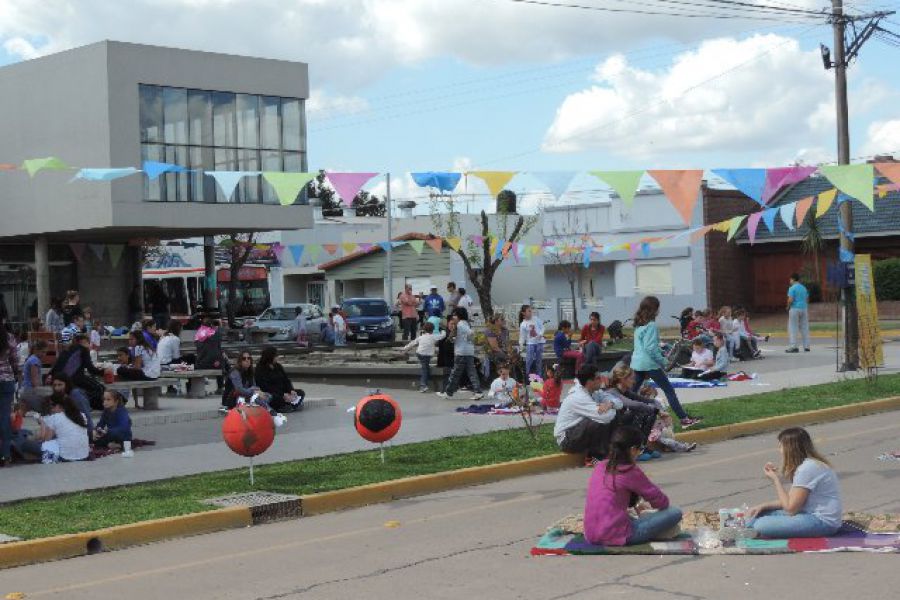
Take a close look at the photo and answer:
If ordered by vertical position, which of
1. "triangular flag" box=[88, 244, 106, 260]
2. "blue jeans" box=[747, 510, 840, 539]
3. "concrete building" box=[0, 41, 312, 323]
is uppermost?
"concrete building" box=[0, 41, 312, 323]

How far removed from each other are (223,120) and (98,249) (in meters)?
7.11

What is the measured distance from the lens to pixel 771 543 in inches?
342

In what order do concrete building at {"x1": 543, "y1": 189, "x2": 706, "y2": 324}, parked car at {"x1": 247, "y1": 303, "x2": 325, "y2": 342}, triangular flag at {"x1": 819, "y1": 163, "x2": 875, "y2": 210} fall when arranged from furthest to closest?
concrete building at {"x1": 543, "y1": 189, "x2": 706, "y2": 324}
parked car at {"x1": 247, "y1": 303, "x2": 325, "y2": 342}
triangular flag at {"x1": 819, "y1": 163, "x2": 875, "y2": 210}

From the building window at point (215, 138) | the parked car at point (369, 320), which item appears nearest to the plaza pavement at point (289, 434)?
the building window at point (215, 138)

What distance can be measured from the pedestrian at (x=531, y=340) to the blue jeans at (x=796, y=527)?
14890 millimetres

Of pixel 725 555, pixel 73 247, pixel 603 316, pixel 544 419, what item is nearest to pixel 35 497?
pixel 725 555

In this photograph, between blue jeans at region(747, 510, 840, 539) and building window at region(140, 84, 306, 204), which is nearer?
blue jeans at region(747, 510, 840, 539)

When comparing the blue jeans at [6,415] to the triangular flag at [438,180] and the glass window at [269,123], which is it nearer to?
the triangular flag at [438,180]

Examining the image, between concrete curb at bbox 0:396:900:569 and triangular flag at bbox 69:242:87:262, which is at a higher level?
triangular flag at bbox 69:242:87:262

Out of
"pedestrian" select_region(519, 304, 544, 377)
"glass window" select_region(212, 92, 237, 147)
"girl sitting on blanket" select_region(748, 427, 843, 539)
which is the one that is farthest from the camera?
"glass window" select_region(212, 92, 237, 147)

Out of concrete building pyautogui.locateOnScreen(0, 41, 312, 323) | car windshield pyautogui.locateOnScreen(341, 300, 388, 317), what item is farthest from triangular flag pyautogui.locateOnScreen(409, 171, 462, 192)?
car windshield pyautogui.locateOnScreen(341, 300, 388, 317)

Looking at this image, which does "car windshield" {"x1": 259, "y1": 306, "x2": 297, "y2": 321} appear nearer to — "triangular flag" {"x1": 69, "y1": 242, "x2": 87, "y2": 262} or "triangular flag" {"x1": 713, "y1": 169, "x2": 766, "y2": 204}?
"triangular flag" {"x1": 69, "y1": 242, "x2": 87, "y2": 262}

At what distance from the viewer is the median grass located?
11.1 metres

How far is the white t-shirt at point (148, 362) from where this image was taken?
21.2 metres
